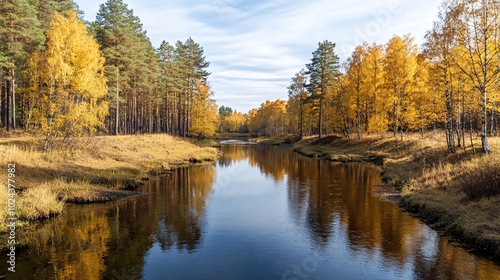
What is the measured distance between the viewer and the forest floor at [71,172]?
15938 mm

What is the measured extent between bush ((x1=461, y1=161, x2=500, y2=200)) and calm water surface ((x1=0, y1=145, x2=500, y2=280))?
3.16 m

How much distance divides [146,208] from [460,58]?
27.2 m

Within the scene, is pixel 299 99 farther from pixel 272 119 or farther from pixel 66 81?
pixel 66 81

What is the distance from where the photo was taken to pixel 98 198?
1942 centimetres

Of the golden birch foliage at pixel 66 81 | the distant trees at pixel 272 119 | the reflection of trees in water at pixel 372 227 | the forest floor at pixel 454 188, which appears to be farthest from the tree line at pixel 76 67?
the distant trees at pixel 272 119

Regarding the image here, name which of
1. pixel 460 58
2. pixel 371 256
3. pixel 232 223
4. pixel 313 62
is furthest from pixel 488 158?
pixel 313 62

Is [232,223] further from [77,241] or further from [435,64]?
[435,64]

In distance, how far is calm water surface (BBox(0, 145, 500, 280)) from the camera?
10.8 m

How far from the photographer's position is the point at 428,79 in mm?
35656

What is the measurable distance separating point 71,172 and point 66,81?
8.32 m

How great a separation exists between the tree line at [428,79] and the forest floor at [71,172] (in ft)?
90.6

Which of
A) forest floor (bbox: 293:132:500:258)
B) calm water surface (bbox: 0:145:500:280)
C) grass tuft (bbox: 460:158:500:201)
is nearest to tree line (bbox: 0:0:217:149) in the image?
calm water surface (bbox: 0:145:500:280)

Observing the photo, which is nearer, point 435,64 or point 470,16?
point 470,16

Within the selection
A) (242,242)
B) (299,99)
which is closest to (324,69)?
(299,99)
